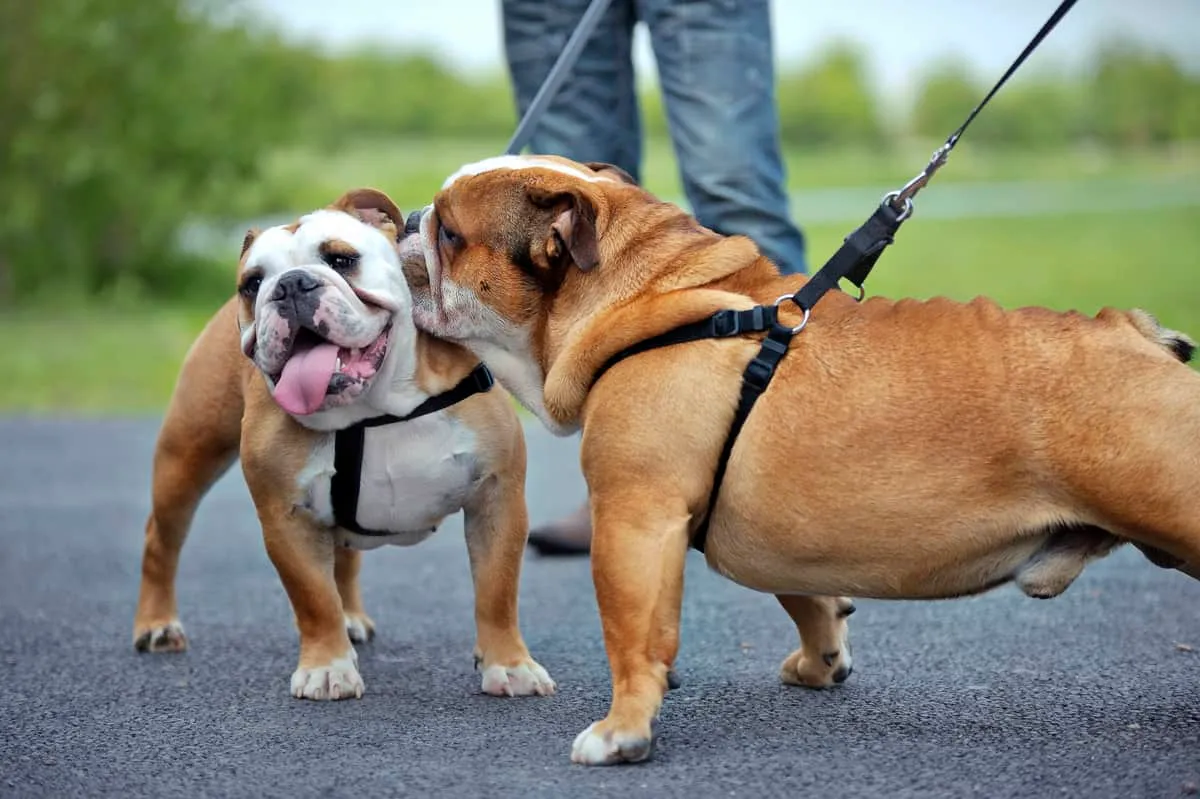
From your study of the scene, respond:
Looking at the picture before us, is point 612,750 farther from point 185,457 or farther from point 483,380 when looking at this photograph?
point 185,457

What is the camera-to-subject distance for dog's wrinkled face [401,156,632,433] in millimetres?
3383

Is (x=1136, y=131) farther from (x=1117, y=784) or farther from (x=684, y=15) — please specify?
(x=1117, y=784)

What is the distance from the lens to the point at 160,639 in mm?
4324

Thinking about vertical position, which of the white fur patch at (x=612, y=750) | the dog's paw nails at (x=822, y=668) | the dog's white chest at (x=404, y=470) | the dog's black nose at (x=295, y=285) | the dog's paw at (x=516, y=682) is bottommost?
the dog's paw at (x=516, y=682)

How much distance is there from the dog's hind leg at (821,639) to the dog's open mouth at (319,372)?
113 centimetres

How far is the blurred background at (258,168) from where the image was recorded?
12.9m

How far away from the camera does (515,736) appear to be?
133 inches

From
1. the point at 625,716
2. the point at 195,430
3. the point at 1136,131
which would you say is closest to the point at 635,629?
the point at 625,716

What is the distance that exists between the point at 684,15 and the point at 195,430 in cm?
191

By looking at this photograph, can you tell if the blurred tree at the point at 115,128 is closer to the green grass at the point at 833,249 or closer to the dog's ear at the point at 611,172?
the green grass at the point at 833,249

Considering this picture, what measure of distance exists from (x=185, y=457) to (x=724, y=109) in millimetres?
1896

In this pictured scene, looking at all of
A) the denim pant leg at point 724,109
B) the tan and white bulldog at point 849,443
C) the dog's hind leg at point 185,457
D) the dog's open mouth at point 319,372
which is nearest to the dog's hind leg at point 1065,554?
the tan and white bulldog at point 849,443

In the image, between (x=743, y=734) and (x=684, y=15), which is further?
(x=684, y=15)

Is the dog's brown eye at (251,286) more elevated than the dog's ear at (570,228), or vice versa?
the dog's ear at (570,228)
